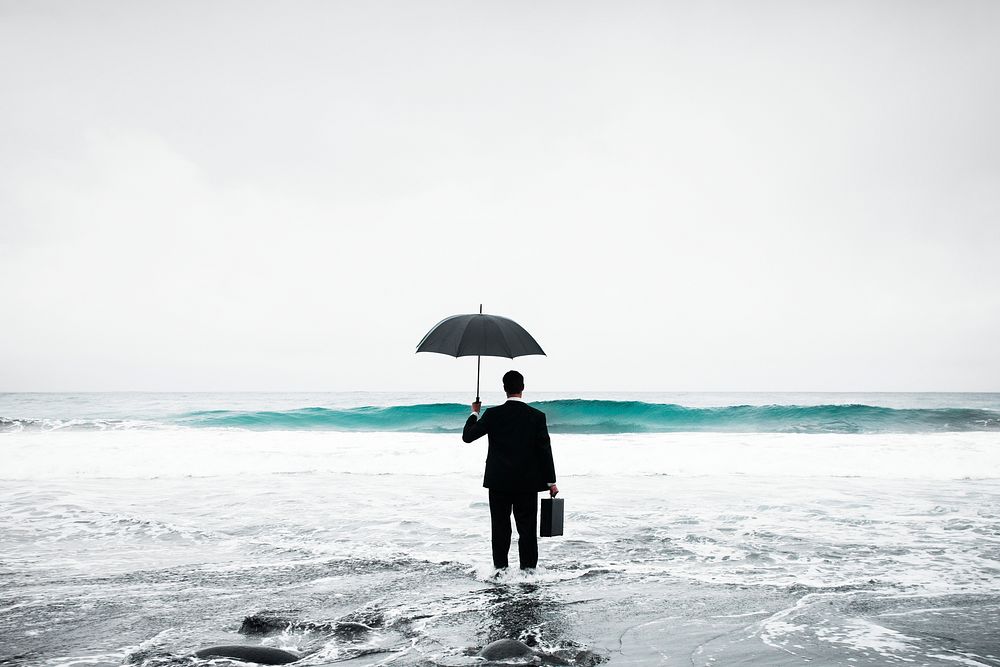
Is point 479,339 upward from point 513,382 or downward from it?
upward

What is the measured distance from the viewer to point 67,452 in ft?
52.2

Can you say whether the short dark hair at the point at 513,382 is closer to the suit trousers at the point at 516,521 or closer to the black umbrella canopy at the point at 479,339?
the black umbrella canopy at the point at 479,339

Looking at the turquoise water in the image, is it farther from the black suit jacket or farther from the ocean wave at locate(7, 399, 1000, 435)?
the black suit jacket

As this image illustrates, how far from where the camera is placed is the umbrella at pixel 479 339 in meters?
5.42

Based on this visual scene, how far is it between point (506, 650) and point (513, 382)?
81.5 inches

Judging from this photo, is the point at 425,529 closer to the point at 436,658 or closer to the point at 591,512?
the point at 591,512

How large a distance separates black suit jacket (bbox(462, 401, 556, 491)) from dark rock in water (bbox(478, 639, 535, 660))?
5.25 ft

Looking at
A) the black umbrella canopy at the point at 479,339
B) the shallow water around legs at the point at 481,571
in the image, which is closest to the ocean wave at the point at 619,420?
the shallow water around legs at the point at 481,571

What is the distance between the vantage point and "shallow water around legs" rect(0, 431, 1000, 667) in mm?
3742

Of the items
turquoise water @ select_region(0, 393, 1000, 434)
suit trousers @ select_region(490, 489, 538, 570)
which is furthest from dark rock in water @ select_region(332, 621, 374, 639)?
turquoise water @ select_region(0, 393, 1000, 434)

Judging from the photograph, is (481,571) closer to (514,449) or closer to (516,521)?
(516,521)

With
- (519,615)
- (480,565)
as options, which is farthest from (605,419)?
(519,615)

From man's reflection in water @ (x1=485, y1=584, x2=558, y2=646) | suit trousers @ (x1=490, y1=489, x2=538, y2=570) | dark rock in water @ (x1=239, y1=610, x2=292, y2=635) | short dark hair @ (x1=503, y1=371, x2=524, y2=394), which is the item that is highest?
short dark hair @ (x1=503, y1=371, x2=524, y2=394)

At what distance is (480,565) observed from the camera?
583cm
